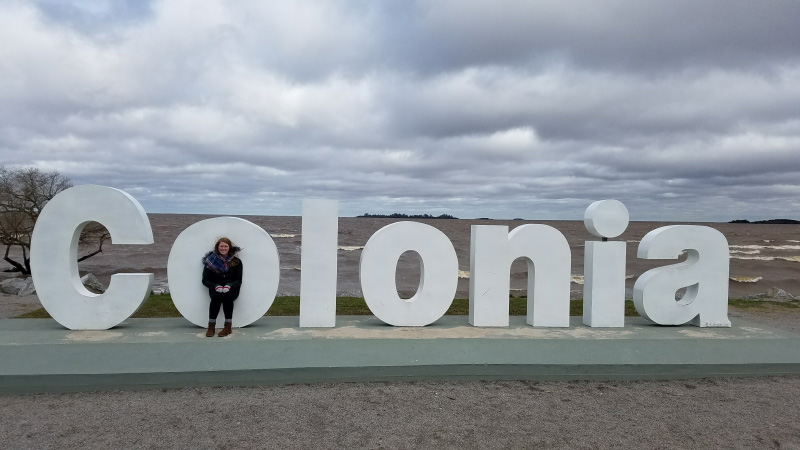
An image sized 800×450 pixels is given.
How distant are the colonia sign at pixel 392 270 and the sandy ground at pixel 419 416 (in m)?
2.06

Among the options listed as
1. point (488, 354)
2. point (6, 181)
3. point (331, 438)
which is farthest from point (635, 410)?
point (6, 181)

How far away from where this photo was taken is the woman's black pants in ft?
25.0

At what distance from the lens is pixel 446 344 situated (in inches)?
281

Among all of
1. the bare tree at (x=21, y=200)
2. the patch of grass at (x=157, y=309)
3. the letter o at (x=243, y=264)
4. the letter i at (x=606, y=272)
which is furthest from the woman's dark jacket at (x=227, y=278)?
the bare tree at (x=21, y=200)

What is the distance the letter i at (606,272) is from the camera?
8594 mm

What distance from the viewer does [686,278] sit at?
8734 millimetres

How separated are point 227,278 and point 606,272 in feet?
19.6

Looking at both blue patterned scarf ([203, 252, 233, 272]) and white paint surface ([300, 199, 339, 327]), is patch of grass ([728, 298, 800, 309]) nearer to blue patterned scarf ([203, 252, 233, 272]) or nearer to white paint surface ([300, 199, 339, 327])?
white paint surface ([300, 199, 339, 327])

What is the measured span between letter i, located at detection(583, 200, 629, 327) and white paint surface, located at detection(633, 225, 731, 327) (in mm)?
397

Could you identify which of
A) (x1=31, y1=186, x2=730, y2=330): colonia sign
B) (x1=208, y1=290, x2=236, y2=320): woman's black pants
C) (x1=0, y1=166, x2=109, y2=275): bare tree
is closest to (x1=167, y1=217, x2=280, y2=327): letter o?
(x1=31, y1=186, x2=730, y2=330): colonia sign

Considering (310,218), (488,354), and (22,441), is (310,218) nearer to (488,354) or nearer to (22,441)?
(488,354)

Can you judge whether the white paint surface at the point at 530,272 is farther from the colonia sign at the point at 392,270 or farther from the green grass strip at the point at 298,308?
the green grass strip at the point at 298,308

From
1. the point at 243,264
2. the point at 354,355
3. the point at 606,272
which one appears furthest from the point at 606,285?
the point at 243,264

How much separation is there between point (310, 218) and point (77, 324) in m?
3.66
